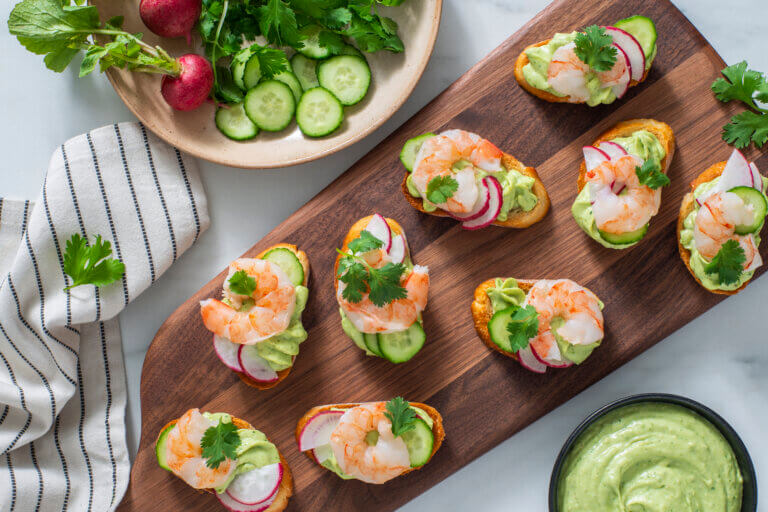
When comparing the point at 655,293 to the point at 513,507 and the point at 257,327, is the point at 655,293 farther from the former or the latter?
the point at 257,327

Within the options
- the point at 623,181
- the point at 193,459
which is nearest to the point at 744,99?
the point at 623,181

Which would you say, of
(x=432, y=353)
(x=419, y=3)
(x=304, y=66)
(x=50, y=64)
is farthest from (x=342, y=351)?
(x=50, y=64)

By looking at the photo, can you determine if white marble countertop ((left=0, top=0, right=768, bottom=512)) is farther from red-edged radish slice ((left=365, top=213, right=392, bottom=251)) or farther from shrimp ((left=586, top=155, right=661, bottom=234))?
shrimp ((left=586, top=155, right=661, bottom=234))

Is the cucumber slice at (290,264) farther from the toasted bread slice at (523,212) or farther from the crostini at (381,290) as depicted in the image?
the toasted bread slice at (523,212)

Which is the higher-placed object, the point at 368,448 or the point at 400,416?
the point at 400,416

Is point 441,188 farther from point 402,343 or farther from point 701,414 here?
point 701,414
